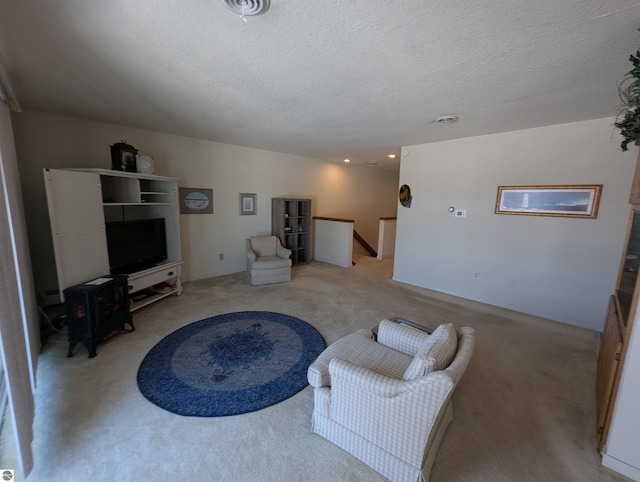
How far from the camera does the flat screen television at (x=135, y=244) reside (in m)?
3.10

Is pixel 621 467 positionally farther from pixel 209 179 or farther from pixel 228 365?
pixel 209 179

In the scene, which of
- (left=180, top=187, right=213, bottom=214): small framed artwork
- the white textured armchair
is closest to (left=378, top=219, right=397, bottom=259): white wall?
(left=180, top=187, right=213, bottom=214): small framed artwork

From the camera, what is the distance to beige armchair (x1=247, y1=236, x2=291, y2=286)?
4.51 meters

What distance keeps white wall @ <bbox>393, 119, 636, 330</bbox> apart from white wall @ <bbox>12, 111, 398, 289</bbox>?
256 cm

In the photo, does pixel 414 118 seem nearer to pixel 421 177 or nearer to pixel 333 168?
pixel 421 177

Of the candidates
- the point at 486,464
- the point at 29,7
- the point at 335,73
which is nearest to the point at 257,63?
the point at 335,73

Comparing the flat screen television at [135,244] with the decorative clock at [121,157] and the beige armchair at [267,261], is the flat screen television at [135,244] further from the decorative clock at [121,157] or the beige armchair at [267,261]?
the beige armchair at [267,261]

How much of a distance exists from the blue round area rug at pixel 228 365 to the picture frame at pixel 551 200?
10.7ft

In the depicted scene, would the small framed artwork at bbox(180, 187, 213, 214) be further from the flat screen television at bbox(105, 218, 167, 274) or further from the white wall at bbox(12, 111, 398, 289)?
the flat screen television at bbox(105, 218, 167, 274)

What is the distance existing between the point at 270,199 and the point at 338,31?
4.26 meters

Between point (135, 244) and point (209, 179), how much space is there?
71.3 inches

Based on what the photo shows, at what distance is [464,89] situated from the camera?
7.52ft

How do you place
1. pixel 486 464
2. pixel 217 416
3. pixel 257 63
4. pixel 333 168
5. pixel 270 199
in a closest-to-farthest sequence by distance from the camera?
pixel 486 464 → pixel 217 416 → pixel 257 63 → pixel 270 199 → pixel 333 168

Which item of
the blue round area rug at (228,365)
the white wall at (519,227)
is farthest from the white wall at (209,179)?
the white wall at (519,227)
